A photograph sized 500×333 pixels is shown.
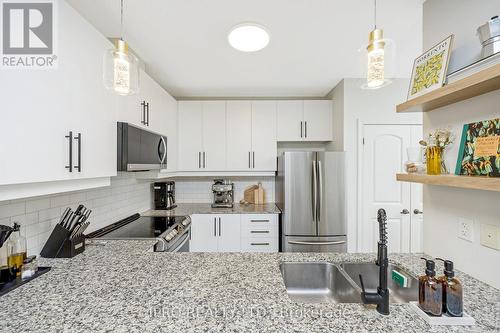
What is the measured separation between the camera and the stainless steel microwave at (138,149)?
1681mm

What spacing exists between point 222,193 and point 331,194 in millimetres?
1444

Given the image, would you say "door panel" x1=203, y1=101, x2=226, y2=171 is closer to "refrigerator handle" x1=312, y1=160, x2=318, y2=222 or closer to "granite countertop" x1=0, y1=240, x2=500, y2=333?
"refrigerator handle" x1=312, y1=160, x2=318, y2=222

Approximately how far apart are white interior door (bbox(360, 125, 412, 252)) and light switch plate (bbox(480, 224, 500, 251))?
67.1 inches

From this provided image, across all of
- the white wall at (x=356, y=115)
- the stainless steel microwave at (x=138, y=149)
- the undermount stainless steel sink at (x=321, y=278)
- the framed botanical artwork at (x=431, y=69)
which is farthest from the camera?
the white wall at (x=356, y=115)

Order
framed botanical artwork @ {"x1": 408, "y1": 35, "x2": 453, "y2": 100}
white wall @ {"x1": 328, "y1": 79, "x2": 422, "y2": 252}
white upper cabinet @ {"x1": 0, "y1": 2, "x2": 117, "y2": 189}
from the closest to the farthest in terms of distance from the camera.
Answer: white upper cabinet @ {"x1": 0, "y1": 2, "x2": 117, "y2": 189} < framed botanical artwork @ {"x1": 408, "y1": 35, "x2": 453, "y2": 100} < white wall @ {"x1": 328, "y1": 79, "x2": 422, "y2": 252}

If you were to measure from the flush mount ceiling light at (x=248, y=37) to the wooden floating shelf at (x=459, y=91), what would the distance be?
109 cm

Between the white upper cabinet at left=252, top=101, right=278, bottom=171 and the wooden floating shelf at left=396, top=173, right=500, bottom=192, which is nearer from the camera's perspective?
the wooden floating shelf at left=396, top=173, right=500, bottom=192

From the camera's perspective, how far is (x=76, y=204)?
5.98ft

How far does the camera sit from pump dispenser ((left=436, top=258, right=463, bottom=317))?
854mm

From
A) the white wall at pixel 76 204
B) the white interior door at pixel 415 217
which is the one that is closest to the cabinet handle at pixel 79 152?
the white wall at pixel 76 204

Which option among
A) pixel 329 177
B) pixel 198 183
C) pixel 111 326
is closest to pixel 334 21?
pixel 329 177

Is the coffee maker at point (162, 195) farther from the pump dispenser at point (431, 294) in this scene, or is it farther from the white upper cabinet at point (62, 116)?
the pump dispenser at point (431, 294)

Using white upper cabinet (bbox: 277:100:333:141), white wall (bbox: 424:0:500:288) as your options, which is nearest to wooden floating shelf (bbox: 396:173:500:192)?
white wall (bbox: 424:0:500:288)

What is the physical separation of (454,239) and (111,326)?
5.31ft
